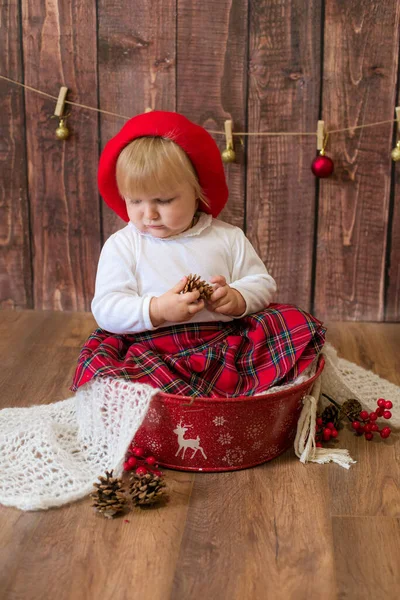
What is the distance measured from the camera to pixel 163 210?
4.33 feet

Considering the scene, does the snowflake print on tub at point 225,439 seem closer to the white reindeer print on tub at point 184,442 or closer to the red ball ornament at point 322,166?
the white reindeer print on tub at point 184,442

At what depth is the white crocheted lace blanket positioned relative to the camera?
46.4 inches

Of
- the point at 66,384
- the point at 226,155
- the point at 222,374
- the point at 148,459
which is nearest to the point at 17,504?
the point at 148,459

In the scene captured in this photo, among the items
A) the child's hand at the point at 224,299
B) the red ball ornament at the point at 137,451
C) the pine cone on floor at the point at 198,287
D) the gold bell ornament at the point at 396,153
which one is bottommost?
the red ball ornament at the point at 137,451

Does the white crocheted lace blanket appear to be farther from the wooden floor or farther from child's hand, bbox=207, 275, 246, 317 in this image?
child's hand, bbox=207, 275, 246, 317

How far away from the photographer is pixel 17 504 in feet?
3.72

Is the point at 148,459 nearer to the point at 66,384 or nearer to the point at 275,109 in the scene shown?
the point at 66,384

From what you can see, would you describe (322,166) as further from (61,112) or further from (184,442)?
(184,442)

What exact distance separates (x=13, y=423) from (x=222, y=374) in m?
0.41

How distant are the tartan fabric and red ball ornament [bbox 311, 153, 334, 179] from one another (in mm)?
630

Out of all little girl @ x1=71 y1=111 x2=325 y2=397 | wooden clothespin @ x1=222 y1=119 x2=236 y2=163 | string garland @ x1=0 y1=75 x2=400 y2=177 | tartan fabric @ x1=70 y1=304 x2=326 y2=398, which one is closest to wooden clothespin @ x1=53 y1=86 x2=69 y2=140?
string garland @ x1=0 y1=75 x2=400 y2=177

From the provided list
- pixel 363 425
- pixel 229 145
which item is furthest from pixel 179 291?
pixel 229 145

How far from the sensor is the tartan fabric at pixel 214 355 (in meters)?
1.26

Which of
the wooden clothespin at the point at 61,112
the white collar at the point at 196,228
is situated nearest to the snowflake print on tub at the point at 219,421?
the white collar at the point at 196,228
